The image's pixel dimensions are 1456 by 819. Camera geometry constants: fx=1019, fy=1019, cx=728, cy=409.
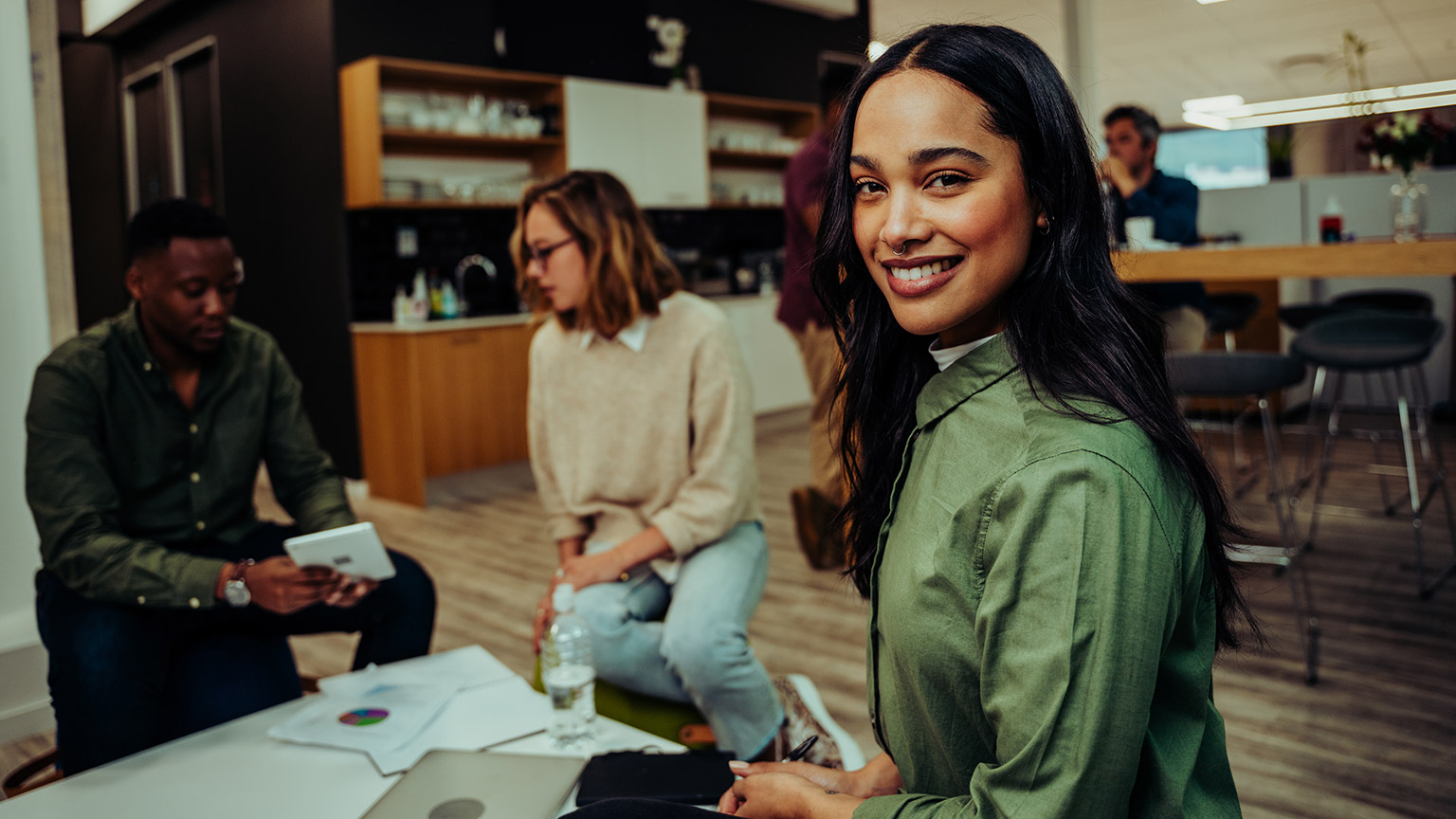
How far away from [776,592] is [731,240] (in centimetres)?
441

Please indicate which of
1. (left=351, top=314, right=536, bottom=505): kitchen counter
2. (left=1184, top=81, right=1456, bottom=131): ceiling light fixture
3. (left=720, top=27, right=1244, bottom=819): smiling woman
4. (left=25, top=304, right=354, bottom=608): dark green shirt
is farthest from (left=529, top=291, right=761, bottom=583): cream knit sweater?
(left=1184, top=81, right=1456, bottom=131): ceiling light fixture

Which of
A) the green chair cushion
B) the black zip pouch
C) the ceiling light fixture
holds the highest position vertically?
the ceiling light fixture

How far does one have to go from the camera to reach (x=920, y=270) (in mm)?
902

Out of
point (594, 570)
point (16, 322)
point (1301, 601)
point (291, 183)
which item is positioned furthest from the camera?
point (291, 183)

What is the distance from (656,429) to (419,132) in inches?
146

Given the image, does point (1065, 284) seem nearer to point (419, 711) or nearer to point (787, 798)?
point (787, 798)

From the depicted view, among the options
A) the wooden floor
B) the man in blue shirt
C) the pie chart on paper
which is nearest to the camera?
the pie chart on paper

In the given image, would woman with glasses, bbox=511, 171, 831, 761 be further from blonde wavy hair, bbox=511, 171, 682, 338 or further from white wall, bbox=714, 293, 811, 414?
white wall, bbox=714, 293, 811, 414

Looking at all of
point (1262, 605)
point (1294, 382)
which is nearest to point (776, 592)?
point (1262, 605)

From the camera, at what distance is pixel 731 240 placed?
24.5 ft

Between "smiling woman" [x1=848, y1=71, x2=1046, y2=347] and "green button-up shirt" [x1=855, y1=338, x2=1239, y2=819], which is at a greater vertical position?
"smiling woman" [x1=848, y1=71, x2=1046, y2=347]

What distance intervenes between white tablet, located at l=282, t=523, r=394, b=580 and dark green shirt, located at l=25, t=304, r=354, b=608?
0.19 meters

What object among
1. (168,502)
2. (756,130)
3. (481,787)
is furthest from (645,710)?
(756,130)

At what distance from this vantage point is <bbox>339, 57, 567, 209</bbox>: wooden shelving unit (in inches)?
197
